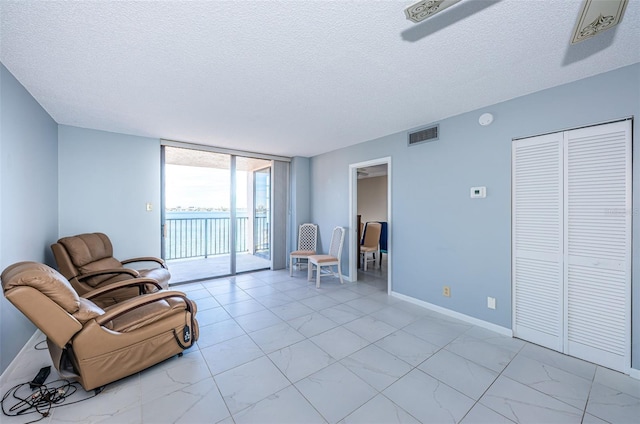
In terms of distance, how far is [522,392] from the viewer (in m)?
1.79

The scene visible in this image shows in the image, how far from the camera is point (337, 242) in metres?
4.59

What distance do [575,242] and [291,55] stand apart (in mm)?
2898


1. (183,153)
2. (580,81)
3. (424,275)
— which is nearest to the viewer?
(580,81)

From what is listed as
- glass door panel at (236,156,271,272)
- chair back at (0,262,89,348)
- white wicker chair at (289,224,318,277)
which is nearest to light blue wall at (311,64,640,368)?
white wicker chair at (289,224,318,277)

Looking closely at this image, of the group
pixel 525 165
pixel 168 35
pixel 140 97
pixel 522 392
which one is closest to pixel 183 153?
pixel 140 97

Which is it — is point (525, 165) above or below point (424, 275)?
above

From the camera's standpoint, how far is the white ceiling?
1423 mm

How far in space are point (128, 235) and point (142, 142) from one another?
1.45m

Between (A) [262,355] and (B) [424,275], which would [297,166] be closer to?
(B) [424,275]

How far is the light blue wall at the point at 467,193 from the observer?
2.08 metres

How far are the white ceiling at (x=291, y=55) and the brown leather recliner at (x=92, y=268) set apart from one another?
60.9 inches

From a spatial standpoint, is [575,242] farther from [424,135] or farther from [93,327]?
[93,327]

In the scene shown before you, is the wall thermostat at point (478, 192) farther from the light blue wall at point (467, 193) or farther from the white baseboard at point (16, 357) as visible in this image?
the white baseboard at point (16, 357)

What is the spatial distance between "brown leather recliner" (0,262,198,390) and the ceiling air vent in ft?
10.9
